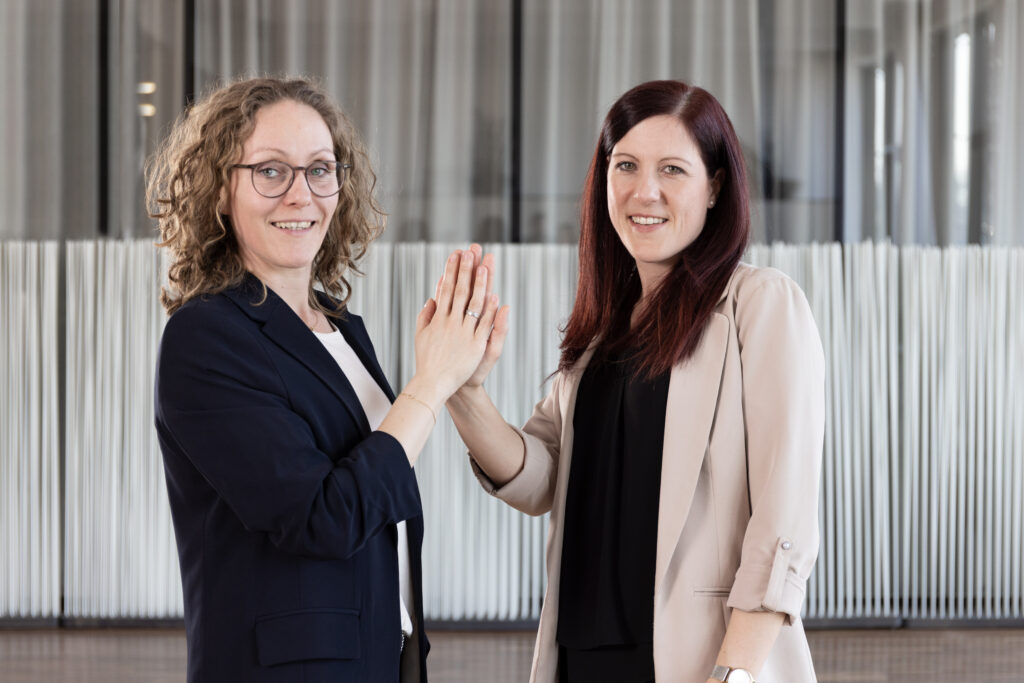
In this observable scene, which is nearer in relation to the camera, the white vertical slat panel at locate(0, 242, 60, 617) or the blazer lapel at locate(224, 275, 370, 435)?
the blazer lapel at locate(224, 275, 370, 435)

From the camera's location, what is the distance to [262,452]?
163 centimetres

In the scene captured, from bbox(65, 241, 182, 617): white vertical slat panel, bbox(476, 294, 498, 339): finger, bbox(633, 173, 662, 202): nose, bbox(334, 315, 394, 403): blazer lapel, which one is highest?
bbox(633, 173, 662, 202): nose

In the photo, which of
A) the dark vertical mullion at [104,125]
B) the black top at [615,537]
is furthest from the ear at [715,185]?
the dark vertical mullion at [104,125]

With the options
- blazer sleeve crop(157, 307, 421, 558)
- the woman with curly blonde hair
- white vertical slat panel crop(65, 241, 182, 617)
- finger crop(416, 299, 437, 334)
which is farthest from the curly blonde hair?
white vertical slat panel crop(65, 241, 182, 617)

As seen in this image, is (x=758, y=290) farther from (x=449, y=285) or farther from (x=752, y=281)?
(x=449, y=285)

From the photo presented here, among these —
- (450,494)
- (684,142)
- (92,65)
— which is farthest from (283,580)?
(92,65)

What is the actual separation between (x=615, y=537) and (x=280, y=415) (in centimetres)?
66

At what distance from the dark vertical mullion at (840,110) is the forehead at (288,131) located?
388 cm

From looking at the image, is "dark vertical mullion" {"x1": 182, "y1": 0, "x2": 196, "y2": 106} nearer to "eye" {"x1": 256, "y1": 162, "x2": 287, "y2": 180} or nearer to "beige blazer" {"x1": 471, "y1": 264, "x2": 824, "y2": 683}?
"eye" {"x1": 256, "y1": 162, "x2": 287, "y2": 180}

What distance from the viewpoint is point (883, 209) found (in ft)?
17.0

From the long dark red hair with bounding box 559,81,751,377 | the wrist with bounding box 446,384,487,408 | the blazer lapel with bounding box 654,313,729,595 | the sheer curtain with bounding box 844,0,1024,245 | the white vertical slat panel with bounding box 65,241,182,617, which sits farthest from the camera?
the sheer curtain with bounding box 844,0,1024,245

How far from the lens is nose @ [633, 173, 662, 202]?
190 centimetres

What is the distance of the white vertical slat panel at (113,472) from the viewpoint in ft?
16.0

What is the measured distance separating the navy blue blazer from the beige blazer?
48 cm
